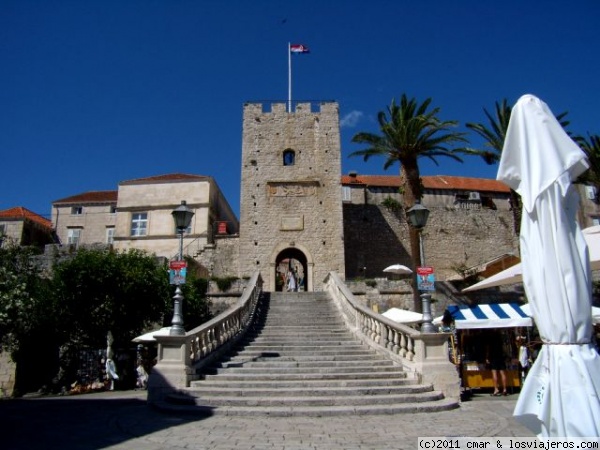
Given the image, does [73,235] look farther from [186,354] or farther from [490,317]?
[490,317]

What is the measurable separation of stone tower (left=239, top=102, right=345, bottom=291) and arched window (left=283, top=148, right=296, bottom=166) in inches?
2.4

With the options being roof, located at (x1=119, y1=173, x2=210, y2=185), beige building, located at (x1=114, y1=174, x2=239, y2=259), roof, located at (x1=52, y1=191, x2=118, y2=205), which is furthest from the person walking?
roof, located at (x1=52, y1=191, x2=118, y2=205)

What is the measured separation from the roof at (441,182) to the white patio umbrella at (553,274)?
106 feet

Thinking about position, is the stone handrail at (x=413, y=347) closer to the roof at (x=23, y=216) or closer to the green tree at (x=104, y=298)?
the green tree at (x=104, y=298)

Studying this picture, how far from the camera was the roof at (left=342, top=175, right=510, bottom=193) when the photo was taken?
123 feet

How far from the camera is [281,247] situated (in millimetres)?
25531

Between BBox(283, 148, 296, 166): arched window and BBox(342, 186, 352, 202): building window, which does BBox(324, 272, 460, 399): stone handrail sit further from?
BBox(342, 186, 352, 202): building window

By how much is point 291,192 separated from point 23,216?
23227 millimetres

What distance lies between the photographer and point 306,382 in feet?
29.8

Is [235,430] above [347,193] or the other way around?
the other way around

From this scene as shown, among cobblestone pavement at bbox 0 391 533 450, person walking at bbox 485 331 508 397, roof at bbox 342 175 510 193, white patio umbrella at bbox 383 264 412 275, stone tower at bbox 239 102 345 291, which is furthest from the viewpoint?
roof at bbox 342 175 510 193

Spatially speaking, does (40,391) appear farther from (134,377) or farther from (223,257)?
(223,257)

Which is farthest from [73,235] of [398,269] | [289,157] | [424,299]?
[424,299]

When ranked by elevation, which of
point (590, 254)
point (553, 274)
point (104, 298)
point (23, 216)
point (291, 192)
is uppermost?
point (23, 216)
